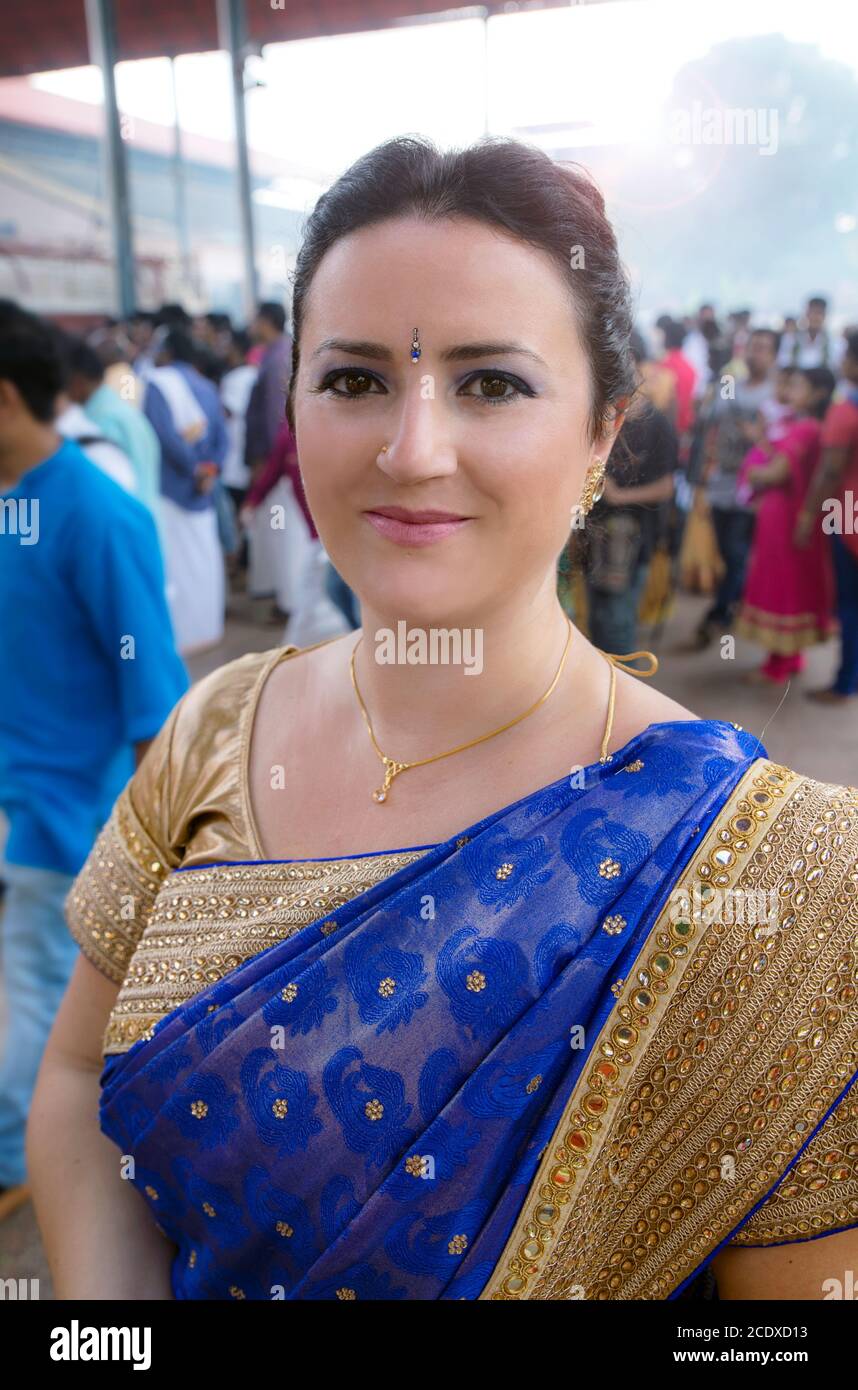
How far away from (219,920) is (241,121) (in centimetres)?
1036

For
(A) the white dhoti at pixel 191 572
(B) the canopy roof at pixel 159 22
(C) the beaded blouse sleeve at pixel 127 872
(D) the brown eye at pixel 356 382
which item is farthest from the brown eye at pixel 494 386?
(B) the canopy roof at pixel 159 22

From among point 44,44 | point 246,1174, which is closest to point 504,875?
point 246,1174

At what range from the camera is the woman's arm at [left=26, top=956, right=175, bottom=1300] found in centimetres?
102

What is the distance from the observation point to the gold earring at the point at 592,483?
1.03m

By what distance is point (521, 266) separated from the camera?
88 centimetres

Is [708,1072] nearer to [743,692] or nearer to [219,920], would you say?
[219,920]

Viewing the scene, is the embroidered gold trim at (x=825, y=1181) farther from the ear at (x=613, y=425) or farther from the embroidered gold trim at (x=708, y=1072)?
the ear at (x=613, y=425)

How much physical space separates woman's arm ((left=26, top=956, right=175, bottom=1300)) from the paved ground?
234cm

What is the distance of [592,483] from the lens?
1057 mm

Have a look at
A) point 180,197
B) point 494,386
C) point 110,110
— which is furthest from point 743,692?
point 180,197

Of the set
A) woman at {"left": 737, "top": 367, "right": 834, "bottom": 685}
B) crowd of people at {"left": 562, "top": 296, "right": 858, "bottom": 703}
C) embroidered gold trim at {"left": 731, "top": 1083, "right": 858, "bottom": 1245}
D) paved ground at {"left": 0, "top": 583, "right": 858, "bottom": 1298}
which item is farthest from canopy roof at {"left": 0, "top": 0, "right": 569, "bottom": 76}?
embroidered gold trim at {"left": 731, "top": 1083, "right": 858, "bottom": 1245}

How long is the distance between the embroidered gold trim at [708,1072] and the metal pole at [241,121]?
26.6 ft

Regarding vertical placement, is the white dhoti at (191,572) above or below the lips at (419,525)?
below
